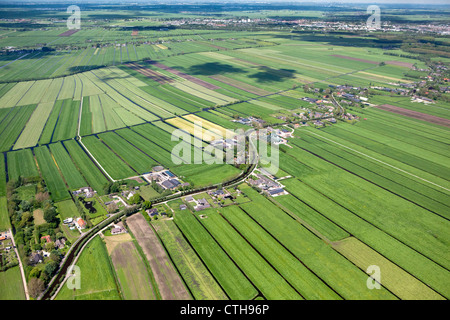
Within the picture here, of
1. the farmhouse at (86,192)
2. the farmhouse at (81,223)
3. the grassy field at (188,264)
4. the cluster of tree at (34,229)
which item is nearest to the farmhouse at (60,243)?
the cluster of tree at (34,229)

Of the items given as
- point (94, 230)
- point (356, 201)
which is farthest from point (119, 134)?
point (356, 201)

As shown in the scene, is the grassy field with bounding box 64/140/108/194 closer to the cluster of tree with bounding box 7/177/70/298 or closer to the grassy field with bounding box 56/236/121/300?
the cluster of tree with bounding box 7/177/70/298

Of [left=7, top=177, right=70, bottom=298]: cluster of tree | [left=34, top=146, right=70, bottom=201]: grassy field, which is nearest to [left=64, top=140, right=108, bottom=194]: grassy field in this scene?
[left=34, top=146, right=70, bottom=201]: grassy field

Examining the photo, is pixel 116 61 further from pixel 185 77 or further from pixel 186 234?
pixel 186 234

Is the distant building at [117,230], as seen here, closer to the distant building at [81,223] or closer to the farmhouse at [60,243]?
the distant building at [81,223]

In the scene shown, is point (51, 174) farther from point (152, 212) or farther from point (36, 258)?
point (152, 212)

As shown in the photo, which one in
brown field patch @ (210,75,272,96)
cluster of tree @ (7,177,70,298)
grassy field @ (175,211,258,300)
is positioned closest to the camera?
grassy field @ (175,211,258,300)

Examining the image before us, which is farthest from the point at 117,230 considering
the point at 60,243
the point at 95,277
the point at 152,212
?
the point at 95,277
